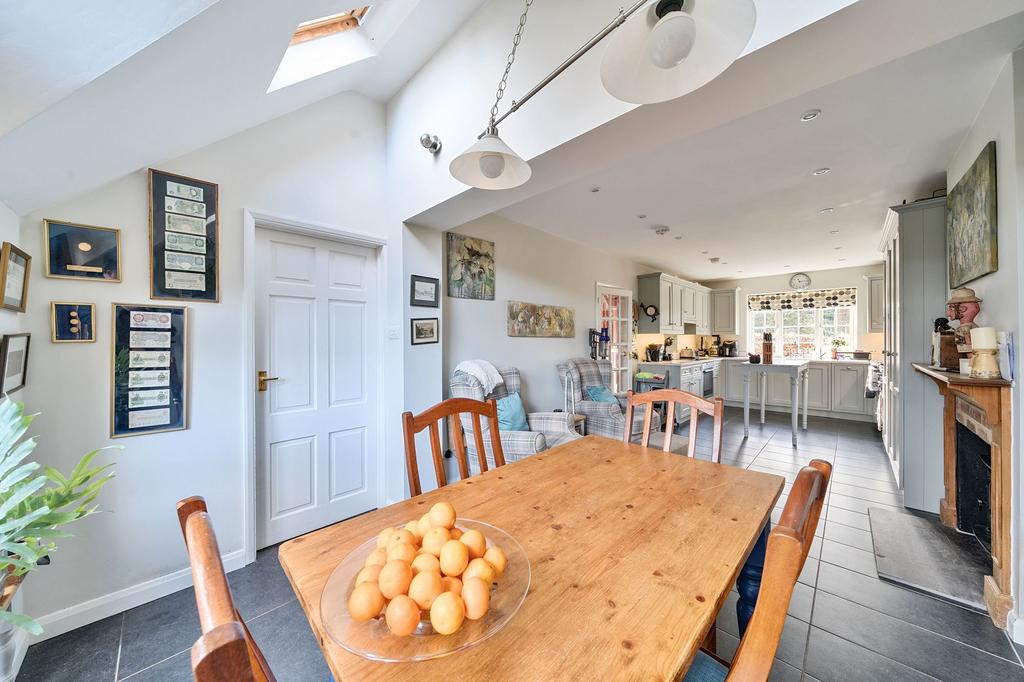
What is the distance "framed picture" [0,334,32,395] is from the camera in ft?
4.48

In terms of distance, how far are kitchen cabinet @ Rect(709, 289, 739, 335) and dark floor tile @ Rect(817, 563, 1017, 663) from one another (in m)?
5.99

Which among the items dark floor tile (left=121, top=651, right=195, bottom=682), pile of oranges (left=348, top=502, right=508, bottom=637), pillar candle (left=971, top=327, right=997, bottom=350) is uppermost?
pillar candle (left=971, top=327, right=997, bottom=350)

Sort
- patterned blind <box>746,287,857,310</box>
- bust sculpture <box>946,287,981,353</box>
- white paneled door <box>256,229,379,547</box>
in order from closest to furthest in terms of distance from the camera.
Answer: bust sculpture <box>946,287,981,353</box>
white paneled door <box>256,229,379,547</box>
patterned blind <box>746,287,857,310</box>

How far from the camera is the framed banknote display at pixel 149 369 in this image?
1.89m

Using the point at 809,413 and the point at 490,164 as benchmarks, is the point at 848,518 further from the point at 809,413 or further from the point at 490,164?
the point at 809,413

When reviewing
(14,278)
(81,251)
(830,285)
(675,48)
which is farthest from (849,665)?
(830,285)

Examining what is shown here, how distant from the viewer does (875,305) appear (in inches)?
242

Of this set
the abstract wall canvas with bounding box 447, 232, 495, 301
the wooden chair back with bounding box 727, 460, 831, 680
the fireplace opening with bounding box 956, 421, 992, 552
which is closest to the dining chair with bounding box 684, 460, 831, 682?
the wooden chair back with bounding box 727, 460, 831, 680

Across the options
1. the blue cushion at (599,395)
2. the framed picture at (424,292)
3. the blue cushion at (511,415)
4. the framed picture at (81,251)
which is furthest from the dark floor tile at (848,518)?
the framed picture at (81,251)

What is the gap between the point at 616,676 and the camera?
0.65 m

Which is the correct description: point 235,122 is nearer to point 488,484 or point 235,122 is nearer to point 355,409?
point 355,409

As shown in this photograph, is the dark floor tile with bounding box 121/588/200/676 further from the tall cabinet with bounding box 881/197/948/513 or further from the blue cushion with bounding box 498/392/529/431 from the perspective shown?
the tall cabinet with bounding box 881/197/948/513

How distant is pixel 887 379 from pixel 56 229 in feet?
20.3

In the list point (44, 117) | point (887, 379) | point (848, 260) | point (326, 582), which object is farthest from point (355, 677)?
point (848, 260)
